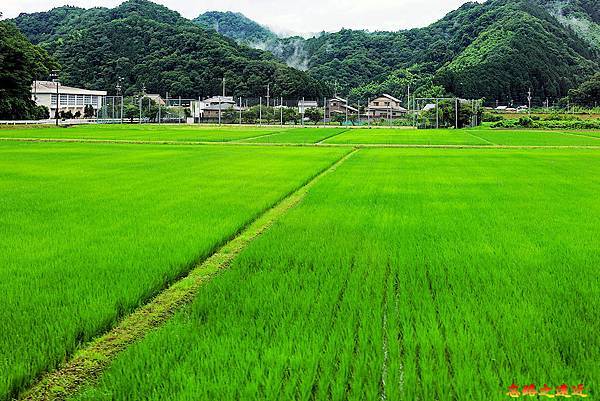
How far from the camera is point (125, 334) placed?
391cm

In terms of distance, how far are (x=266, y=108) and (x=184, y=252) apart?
214ft

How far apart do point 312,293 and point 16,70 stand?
5457 centimetres

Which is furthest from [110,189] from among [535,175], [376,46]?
[376,46]

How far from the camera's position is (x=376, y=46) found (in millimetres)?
117625

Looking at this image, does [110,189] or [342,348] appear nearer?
[342,348]

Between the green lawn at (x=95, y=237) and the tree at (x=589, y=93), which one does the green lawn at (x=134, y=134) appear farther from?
the tree at (x=589, y=93)

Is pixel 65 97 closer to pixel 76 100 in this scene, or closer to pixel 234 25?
pixel 76 100

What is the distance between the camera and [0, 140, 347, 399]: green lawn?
3.80 m

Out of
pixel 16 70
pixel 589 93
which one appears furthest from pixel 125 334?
pixel 589 93

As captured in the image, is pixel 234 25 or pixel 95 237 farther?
pixel 234 25

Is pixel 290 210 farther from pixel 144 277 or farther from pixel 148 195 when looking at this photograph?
pixel 144 277

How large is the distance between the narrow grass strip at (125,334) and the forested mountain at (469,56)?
84.2 meters

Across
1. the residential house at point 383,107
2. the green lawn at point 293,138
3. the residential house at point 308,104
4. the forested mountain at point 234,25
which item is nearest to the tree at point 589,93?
the residential house at point 383,107

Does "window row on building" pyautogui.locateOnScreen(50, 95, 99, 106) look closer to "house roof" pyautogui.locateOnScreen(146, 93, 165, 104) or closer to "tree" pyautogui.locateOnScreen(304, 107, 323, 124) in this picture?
"house roof" pyautogui.locateOnScreen(146, 93, 165, 104)
